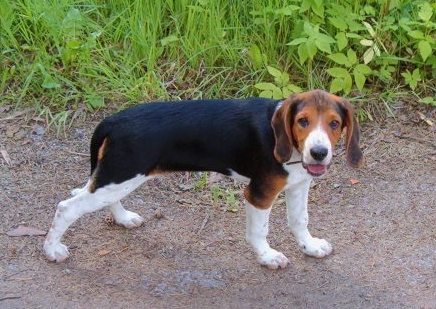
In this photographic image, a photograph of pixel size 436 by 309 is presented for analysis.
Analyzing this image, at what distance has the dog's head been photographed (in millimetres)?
4125

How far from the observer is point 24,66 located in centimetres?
669

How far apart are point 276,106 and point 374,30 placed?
2313mm

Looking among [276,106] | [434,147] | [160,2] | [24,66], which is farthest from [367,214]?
[24,66]

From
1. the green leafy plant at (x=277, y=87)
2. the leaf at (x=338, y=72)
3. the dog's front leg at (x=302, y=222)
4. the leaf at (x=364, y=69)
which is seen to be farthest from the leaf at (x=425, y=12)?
the dog's front leg at (x=302, y=222)

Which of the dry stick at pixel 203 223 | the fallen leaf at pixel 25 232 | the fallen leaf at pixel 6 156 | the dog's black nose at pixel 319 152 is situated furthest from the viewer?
the fallen leaf at pixel 6 156

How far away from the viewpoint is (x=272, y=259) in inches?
192

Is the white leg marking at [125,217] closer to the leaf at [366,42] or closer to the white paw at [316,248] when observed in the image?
the white paw at [316,248]

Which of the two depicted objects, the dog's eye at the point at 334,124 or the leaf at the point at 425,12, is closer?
the dog's eye at the point at 334,124

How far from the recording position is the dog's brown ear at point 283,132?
14.0ft

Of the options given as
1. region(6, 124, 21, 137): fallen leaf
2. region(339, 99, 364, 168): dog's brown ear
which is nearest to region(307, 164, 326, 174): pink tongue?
region(339, 99, 364, 168): dog's brown ear

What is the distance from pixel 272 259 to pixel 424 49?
2.36 metres

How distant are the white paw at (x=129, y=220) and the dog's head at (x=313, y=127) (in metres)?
1.34

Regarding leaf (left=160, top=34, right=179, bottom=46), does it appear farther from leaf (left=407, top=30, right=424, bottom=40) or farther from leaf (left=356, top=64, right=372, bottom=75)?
leaf (left=407, top=30, right=424, bottom=40)

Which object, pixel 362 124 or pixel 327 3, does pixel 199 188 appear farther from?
pixel 327 3
